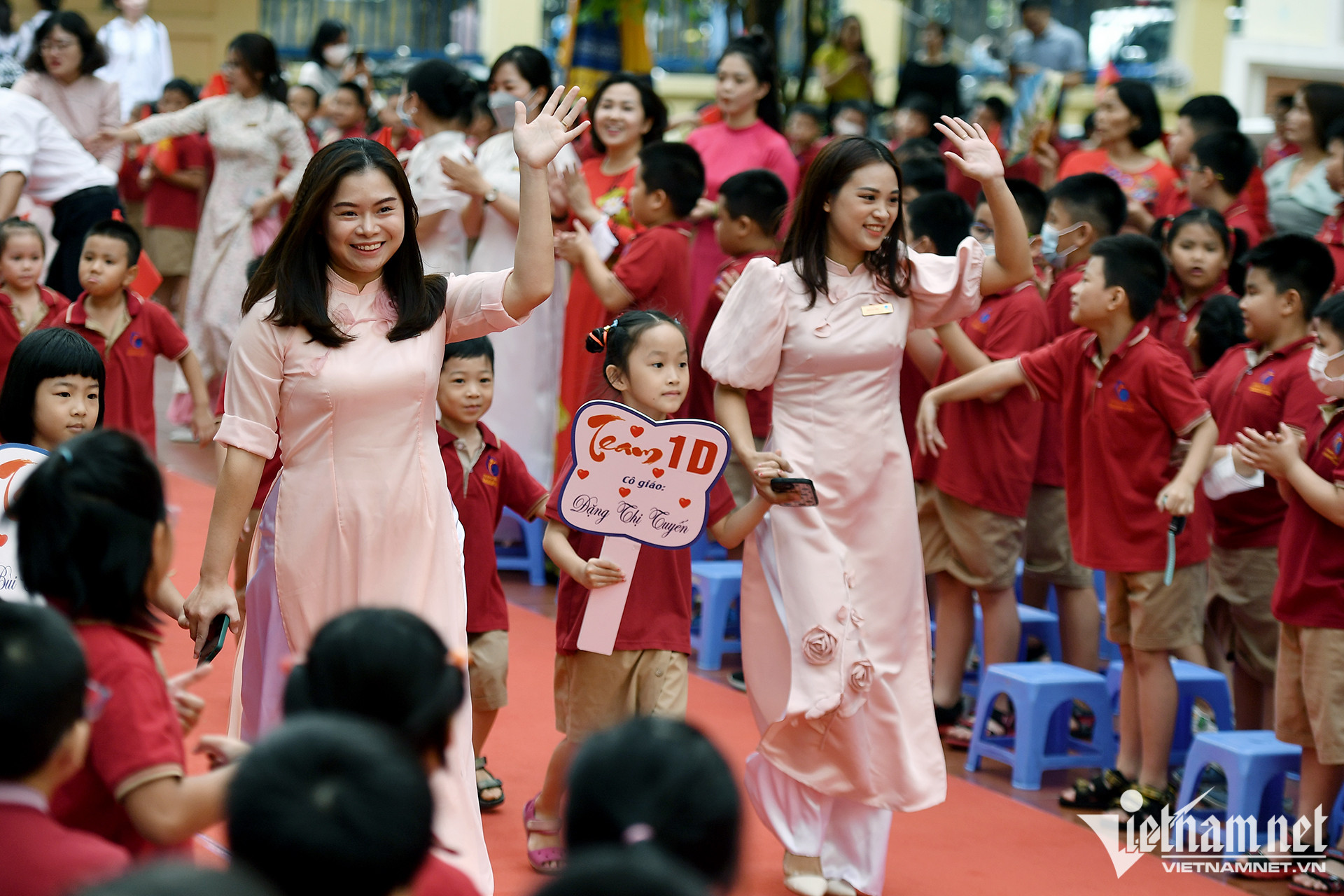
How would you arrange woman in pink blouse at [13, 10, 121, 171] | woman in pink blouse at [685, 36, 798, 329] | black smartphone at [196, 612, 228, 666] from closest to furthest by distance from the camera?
black smartphone at [196, 612, 228, 666] → woman in pink blouse at [685, 36, 798, 329] → woman in pink blouse at [13, 10, 121, 171]

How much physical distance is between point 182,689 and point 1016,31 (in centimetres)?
1300

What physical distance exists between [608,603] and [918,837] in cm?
114

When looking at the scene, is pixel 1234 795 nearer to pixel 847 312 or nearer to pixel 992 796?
pixel 992 796

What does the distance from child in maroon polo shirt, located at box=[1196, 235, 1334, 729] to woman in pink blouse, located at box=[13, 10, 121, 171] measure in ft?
16.5

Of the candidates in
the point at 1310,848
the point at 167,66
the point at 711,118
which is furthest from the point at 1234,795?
the point at 167,66

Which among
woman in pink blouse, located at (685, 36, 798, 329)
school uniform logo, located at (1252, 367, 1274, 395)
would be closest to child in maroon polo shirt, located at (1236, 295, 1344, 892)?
school uniform logo, located at (1252, 367, 1274, 395)

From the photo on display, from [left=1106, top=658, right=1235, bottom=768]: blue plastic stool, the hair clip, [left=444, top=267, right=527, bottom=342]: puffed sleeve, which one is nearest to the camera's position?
the hair clip

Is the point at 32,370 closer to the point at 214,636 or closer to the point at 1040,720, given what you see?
the point at 214,636

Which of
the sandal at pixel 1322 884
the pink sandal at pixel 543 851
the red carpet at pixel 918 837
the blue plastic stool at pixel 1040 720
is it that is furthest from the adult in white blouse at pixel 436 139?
the sandal at pixel 1322 884

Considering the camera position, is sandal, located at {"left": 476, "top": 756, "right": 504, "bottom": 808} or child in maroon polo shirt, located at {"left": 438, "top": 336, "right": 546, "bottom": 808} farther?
sandal, located at {"left": 476, "top": 756, "right": 504, "bottom": 808}

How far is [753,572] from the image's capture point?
365cm

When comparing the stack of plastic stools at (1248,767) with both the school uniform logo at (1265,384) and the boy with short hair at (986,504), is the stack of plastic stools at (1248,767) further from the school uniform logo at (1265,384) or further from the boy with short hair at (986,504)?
the school uniform logo at (1265,384)

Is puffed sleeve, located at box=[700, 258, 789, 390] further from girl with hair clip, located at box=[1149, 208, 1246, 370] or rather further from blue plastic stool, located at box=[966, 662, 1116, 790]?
girl with hair clip, located at box=[1149, 208, 1246, 370]

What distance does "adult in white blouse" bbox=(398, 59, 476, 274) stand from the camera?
6008 millimetres
